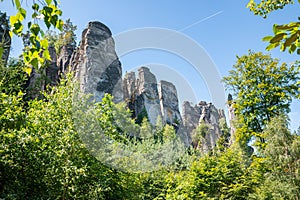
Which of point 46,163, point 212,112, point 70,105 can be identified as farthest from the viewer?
point 212,112

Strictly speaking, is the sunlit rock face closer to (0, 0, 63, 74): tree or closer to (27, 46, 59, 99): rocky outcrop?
(27, 46, 59, 99): rocky outcrop

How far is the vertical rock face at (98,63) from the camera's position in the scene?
27188 mm

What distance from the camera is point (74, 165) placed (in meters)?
5.51

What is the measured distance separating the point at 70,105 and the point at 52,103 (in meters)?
0.52

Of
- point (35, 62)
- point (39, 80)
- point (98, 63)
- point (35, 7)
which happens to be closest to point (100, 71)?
point (98, 63)

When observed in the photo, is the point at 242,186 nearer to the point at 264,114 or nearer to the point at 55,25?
the point at 264,114

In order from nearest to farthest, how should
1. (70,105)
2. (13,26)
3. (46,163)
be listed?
(13,26), (46,163), (70,105)

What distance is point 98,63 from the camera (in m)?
28.5

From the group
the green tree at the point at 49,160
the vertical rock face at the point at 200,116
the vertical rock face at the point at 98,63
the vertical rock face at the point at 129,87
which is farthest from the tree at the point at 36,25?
the vertical rock face at the point at 200,116

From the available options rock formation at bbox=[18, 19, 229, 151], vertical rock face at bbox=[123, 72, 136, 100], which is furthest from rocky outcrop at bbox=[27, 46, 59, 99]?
vertical rock face at bbox=[123, 72, 136, 100]

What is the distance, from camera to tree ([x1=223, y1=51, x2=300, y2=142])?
530 inches

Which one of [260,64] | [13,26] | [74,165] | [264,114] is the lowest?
[13,26]

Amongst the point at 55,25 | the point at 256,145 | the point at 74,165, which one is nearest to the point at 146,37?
the point at 74,165

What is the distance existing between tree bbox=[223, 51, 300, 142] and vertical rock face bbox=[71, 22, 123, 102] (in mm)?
15075
